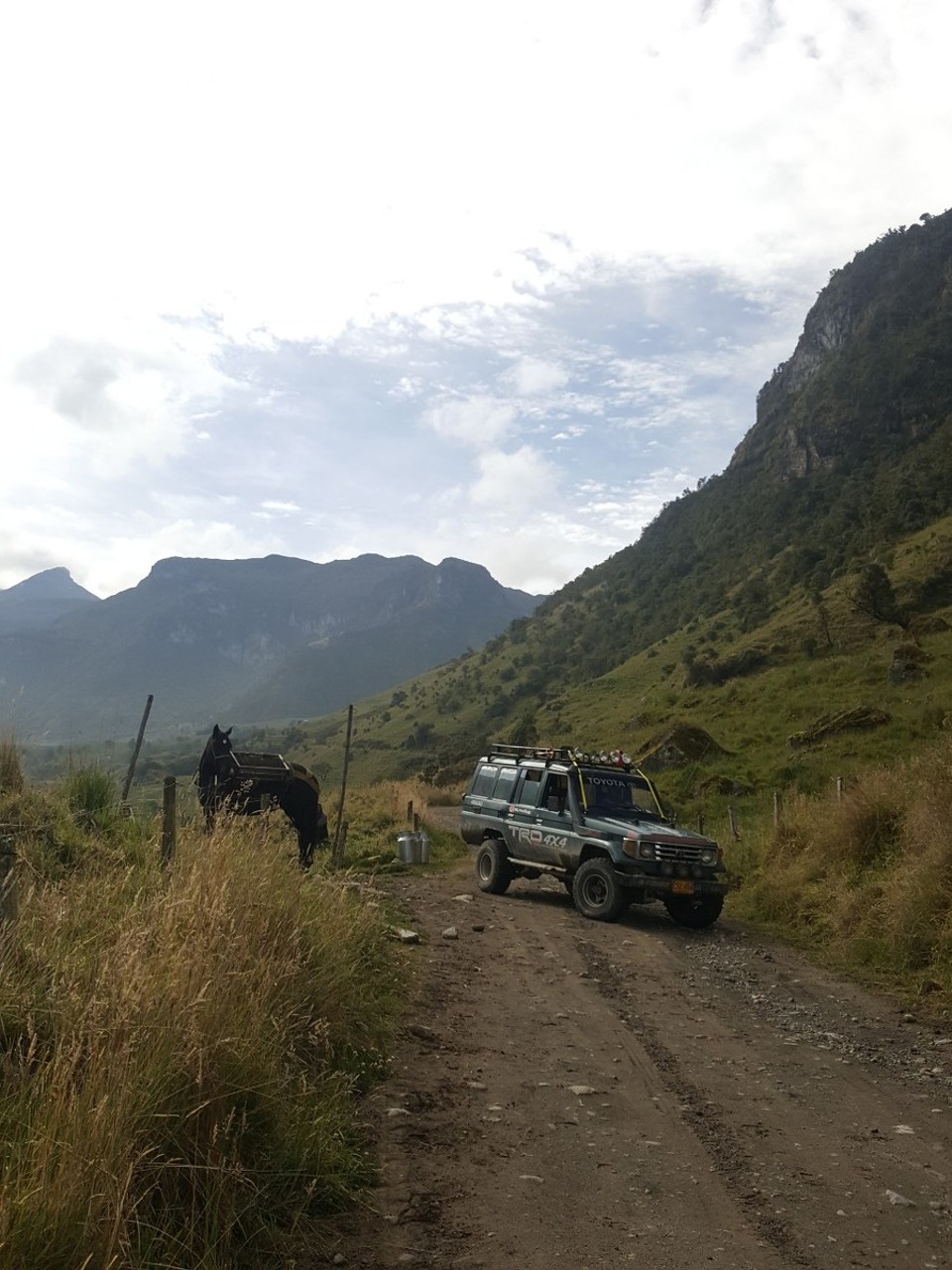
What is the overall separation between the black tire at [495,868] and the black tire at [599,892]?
197 centimetres

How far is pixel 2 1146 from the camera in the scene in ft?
10.0

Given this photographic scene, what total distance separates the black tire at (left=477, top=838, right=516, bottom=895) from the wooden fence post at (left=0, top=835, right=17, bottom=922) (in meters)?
11.2

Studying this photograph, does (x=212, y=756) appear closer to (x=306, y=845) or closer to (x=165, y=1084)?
(x=306, y=845)

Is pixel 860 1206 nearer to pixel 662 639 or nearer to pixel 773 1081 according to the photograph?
pixel 773 1081

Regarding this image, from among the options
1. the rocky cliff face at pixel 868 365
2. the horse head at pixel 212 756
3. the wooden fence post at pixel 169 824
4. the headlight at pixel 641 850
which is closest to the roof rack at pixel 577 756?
the headlight at pixel 641 850

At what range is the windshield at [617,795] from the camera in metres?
13.9

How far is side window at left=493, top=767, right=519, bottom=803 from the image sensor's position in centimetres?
1528

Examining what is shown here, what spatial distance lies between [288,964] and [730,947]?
23.9 feet

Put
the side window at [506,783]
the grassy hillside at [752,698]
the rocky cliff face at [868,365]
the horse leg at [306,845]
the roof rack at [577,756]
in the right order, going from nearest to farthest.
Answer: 1. the horse leg at [306,845]
2. the roof rack at [577,756]
3. the side window at [506,783]
4. the grassy hillside at [752,698]
5. the rocky cliff face at [868,365]

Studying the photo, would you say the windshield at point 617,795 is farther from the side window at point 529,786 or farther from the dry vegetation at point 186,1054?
the dry vegetation at point 186,1054

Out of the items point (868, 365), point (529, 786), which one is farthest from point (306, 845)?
point (868, 365)

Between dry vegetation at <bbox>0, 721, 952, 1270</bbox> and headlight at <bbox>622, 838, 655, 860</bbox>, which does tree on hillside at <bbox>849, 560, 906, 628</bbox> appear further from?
dry vegetation at <bbox>0, 721, 952, 1270</bbox>

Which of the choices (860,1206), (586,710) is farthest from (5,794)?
(586,710)

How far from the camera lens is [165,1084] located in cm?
352
